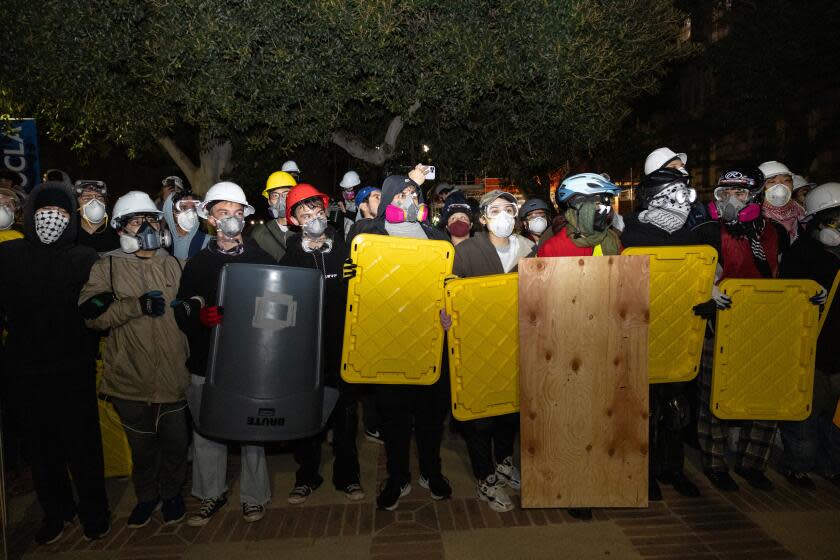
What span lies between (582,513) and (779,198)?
12.4 feet

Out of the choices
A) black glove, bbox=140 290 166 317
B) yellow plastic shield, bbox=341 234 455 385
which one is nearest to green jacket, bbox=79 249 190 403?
black glove, bbox=140 290 166 317

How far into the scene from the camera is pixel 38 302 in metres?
3.77

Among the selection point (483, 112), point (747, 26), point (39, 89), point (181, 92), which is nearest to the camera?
point (181, 92)

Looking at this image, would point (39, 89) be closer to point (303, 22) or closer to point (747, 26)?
point (303, 22)

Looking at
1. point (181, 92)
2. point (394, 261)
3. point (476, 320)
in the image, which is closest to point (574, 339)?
point (476, 320)

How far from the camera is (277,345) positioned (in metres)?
3.57

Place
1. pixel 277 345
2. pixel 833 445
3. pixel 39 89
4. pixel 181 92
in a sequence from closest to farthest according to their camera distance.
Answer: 1. pixel 277 345
2. pixel 833 445
3. pixel 181 92
4. pixel 39 89

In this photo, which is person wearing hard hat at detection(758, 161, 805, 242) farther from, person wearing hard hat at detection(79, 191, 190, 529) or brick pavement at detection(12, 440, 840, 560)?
person wearing hard hat at detection(79, 191, 190, 529)

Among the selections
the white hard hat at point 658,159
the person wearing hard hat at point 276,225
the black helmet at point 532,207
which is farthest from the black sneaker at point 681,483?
the person wearing hard hat at point 276,225

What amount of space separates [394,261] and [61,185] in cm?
231

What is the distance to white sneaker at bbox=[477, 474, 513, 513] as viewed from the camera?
4.16 metres

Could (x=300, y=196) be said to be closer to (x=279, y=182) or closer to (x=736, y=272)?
(x=279, y=182)

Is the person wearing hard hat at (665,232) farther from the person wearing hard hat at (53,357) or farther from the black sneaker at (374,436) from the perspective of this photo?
the person wearing hard hat at (53,357)

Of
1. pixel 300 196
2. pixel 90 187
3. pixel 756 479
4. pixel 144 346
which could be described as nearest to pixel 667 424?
pixel 756 479
